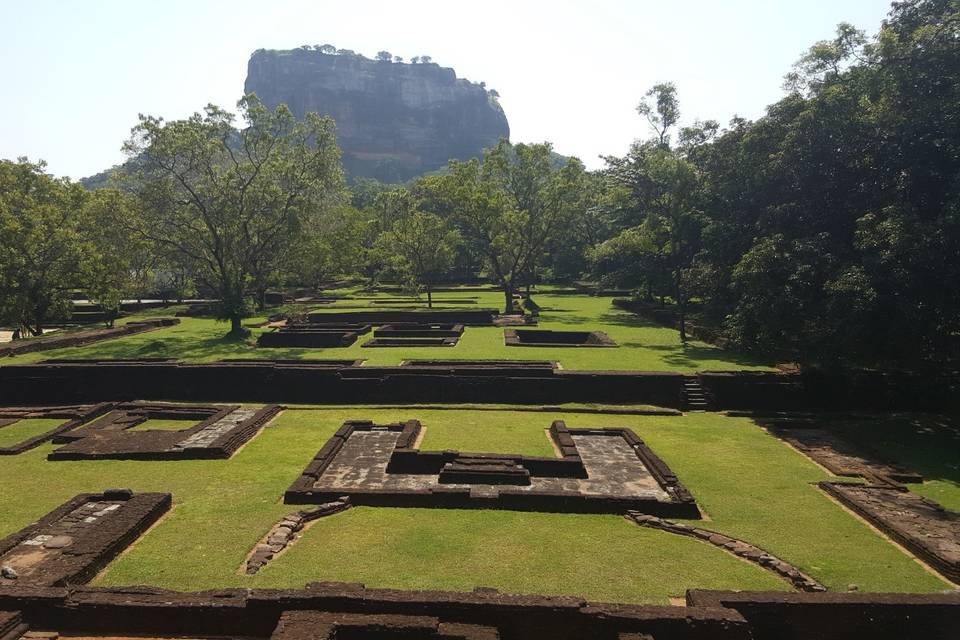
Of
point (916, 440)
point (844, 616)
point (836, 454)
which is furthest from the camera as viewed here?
point (916, 440)

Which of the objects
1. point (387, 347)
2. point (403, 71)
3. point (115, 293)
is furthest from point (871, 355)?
point (403, 71)

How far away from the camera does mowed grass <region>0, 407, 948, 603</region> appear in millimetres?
6988

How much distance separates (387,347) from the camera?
71.7ft

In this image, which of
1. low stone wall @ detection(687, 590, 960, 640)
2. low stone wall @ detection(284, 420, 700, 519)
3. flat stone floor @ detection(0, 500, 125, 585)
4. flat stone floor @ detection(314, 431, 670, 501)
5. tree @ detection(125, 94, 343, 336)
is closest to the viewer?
low stone wall @ detection(687, 590, 960, 640)

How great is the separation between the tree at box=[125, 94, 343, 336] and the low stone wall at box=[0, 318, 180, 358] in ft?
12.2

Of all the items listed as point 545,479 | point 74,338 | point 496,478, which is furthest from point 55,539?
point 74,338

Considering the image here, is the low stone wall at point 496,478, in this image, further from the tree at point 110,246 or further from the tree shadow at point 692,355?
the tree at point 110,246

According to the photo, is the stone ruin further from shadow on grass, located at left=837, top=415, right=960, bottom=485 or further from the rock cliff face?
the rock cliff face

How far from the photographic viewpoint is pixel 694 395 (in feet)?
50.5

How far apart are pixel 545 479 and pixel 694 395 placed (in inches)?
277

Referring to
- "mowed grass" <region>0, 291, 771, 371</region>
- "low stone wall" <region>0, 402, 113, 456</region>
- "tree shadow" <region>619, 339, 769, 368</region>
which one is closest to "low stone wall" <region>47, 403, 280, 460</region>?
"low stone wall" <region>0, 402, 113, 456</region>

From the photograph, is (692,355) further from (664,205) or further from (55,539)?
Answer: (55,539)

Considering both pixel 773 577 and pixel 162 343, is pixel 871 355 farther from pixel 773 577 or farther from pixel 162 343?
pixel 162 343

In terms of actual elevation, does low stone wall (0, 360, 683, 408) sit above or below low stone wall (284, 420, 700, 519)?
above
